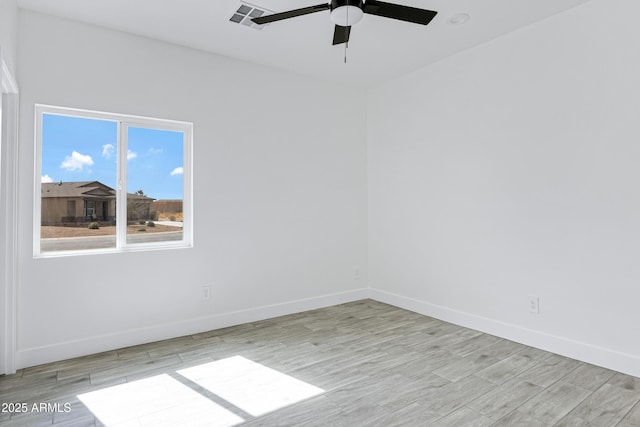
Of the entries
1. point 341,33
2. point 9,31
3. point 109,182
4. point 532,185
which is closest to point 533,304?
point 532,185

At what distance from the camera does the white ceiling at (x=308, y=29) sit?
270 cm

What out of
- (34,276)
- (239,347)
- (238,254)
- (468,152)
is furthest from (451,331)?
(34,276)

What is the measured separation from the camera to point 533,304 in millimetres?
3033

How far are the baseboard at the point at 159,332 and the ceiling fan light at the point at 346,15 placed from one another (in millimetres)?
2780

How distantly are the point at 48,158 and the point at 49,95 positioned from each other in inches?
19.2

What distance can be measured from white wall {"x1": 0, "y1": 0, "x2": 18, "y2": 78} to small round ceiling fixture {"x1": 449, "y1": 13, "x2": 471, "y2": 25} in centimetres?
310

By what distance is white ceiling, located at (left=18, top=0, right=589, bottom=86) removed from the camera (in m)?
2.70

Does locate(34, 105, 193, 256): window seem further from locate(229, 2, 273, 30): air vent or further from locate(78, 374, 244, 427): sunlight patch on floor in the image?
locate(78, 374, 244, 427): sunlight patch on floor

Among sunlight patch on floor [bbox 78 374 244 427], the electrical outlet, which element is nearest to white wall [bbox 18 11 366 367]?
sunlight patch on floor [bbox 78 374 244 427]

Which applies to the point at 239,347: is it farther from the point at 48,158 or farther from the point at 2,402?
the point at 48,158

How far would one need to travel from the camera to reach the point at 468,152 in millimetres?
3533

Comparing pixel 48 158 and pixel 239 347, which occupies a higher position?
pixel 48 158

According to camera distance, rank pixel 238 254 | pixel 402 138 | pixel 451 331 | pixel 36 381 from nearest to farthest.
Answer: pixel 36 381
pixel 451 331
pixel 238 254
pixel 402 138

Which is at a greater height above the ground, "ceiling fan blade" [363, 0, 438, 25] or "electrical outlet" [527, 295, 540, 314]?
"ceiling fan blade" [363, 0, 438, 25]
